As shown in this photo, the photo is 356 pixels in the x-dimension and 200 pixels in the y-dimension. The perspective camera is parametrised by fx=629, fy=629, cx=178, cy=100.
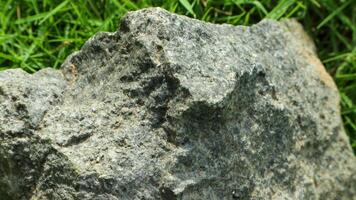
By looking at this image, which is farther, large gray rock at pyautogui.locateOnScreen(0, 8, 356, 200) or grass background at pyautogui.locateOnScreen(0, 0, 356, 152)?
grass background at pyautogui.locateOnScreen(0, 0, 356, 152)

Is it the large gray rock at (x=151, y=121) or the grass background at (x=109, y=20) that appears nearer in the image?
the large gray rock at (x=151, y=121)

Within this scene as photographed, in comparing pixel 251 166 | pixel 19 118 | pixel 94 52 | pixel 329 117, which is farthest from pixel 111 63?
pixel 329 117

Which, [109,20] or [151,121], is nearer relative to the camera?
[151,121]

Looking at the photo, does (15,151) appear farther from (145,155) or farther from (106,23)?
(106,23)
